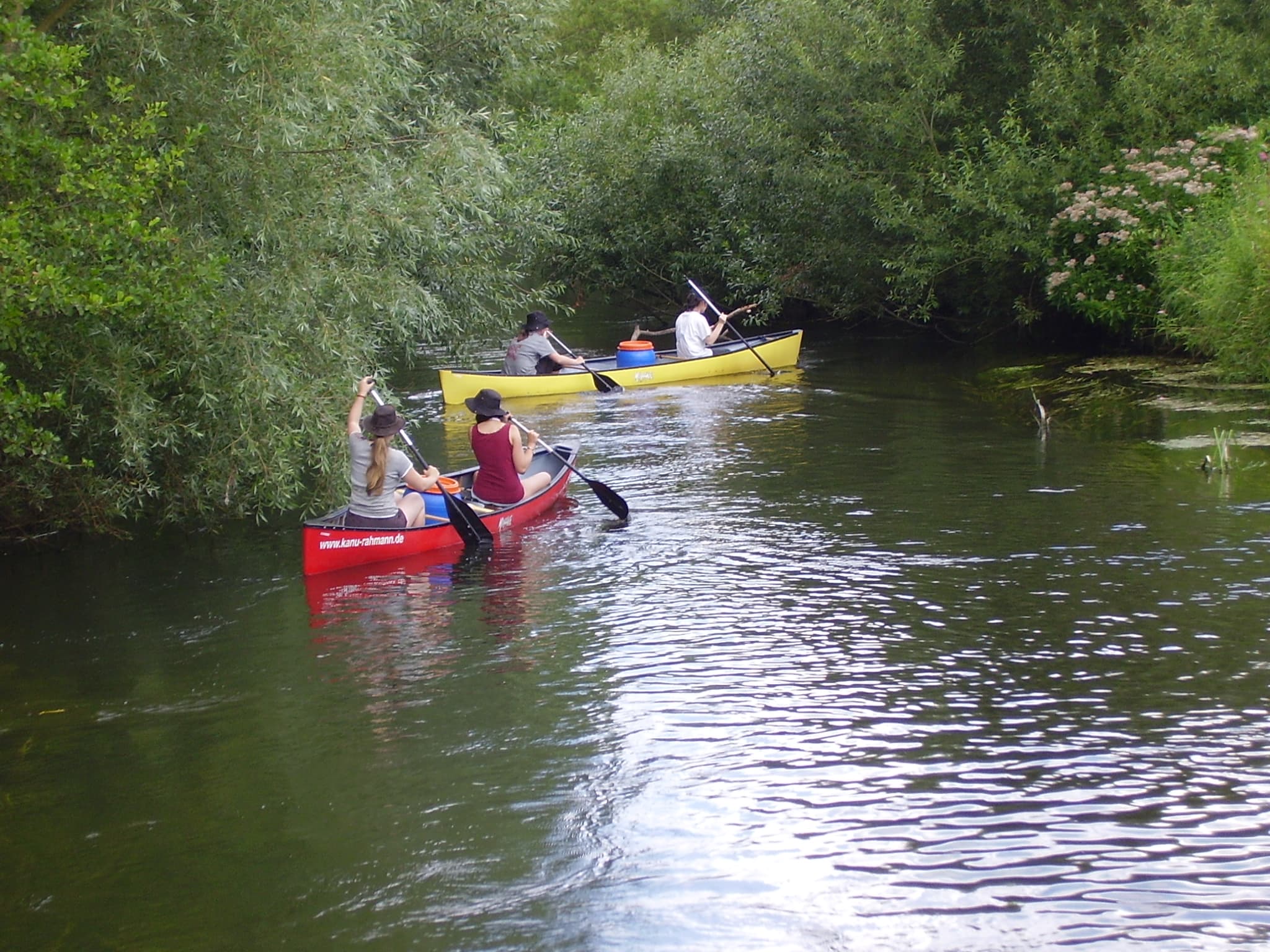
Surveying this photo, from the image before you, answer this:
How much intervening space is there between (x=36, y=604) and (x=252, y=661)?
8.01 ft

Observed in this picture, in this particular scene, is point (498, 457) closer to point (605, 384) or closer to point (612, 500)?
point (612, 500)

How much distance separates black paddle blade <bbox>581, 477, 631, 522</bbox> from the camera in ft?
37.1

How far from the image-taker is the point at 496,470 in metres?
11.3

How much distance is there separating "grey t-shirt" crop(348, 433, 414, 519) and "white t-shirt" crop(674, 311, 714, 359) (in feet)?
35.5

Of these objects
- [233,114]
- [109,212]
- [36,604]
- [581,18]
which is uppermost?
[581,18]

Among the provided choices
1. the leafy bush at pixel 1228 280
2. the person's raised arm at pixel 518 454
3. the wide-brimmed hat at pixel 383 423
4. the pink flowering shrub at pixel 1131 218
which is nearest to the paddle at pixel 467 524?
the person's raised arm at pixel 518 454

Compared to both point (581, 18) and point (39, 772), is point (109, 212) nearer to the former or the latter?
point (39, 772)

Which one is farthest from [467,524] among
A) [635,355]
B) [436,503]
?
[635,355]

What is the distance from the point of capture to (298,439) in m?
10.0

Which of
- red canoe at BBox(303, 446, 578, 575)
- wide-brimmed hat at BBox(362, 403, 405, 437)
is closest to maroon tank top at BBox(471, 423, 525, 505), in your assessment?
red canoe at BBox(303, 446, 578, 575)

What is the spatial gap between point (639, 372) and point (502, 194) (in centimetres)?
594

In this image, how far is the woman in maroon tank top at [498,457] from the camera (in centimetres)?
1119

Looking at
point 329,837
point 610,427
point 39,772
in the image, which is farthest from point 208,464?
point 610,427

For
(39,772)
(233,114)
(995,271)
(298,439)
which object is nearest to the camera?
(39,772)
